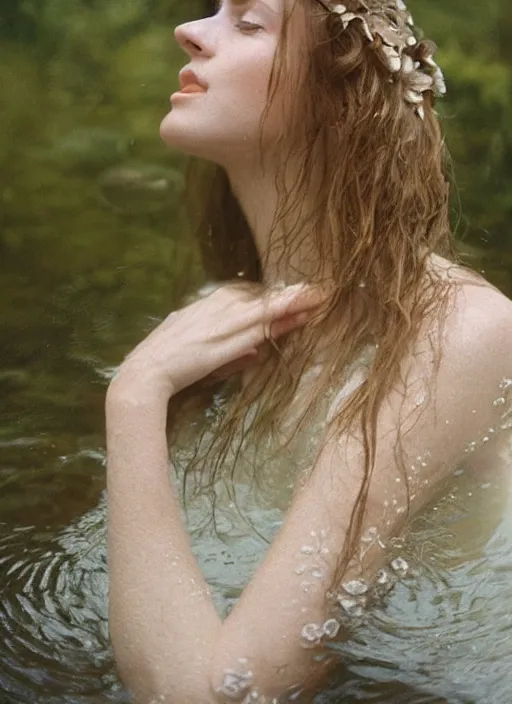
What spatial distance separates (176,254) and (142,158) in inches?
21.1

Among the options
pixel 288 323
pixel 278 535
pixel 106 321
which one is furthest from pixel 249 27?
pixel 106 321

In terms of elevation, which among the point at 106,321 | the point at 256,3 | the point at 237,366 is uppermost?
the point at 256,3

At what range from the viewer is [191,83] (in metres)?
1.46

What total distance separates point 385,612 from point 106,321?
5.47 ft

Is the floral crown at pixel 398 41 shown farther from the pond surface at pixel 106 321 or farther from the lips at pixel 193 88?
the pond surface at pixel 106 321

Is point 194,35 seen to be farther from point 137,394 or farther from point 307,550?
point 307,550

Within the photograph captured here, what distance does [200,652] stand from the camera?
48.0 inches

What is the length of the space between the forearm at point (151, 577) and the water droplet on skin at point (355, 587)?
159mm

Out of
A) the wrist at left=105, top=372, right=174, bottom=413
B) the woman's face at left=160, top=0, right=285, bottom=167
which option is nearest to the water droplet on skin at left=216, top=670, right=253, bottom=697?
the wrist at left=105, top=372, right=174, bottom=413

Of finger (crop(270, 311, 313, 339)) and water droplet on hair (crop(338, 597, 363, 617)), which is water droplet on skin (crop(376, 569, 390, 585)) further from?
finger (crop(270, 311, 313, 339))

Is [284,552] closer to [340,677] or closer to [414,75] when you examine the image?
[340,677]

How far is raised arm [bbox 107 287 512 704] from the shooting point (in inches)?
47.7

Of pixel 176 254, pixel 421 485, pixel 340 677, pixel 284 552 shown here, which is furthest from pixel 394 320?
pixel 176 254

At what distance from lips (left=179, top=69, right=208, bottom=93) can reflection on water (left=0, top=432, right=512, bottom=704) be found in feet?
1.89
